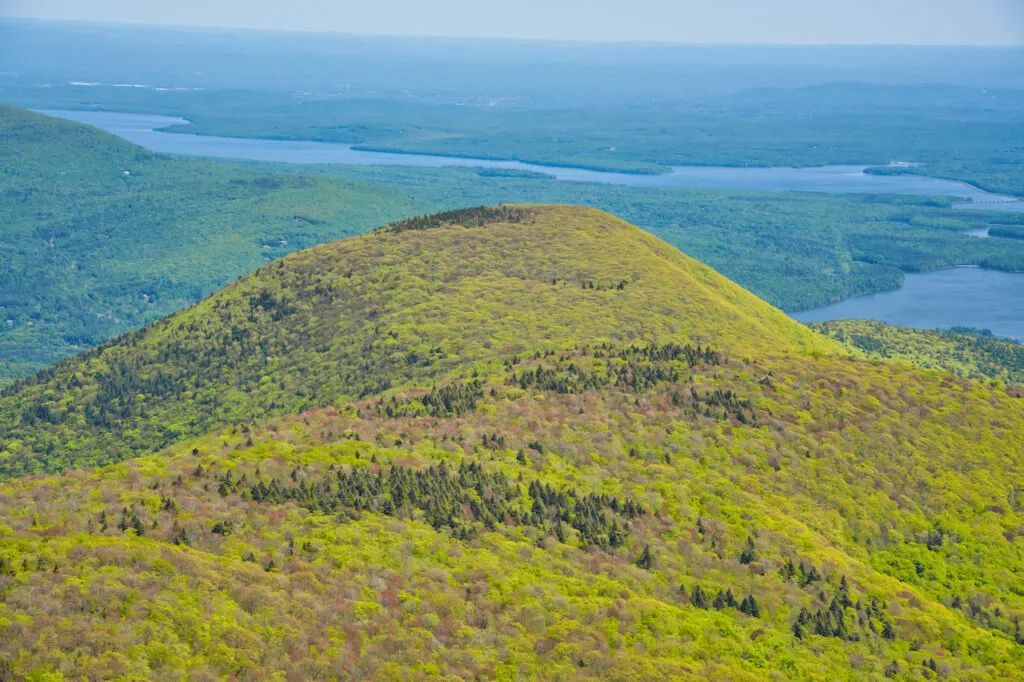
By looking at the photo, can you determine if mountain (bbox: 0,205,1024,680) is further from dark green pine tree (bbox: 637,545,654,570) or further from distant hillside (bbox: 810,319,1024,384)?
distant hillside (bbox: 810,319,1024,384)

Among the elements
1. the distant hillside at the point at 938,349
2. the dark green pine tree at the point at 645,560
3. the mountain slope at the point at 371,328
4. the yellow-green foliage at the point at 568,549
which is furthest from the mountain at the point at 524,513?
the distant hillside at the point at 938,349

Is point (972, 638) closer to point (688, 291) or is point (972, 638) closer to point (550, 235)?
point (688, 291)

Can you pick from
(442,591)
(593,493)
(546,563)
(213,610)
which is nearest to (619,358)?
(593,493)

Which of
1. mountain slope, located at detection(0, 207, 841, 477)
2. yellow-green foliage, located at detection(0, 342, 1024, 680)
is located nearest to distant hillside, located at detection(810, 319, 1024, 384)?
mountain slope, located at detection(0, 207, 841, 477)

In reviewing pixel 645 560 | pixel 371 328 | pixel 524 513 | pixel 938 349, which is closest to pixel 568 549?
pixel 524 513

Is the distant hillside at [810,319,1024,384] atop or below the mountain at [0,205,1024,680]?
below

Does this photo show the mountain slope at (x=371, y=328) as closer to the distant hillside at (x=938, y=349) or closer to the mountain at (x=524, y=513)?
the mountain at (x=524, y=513)
